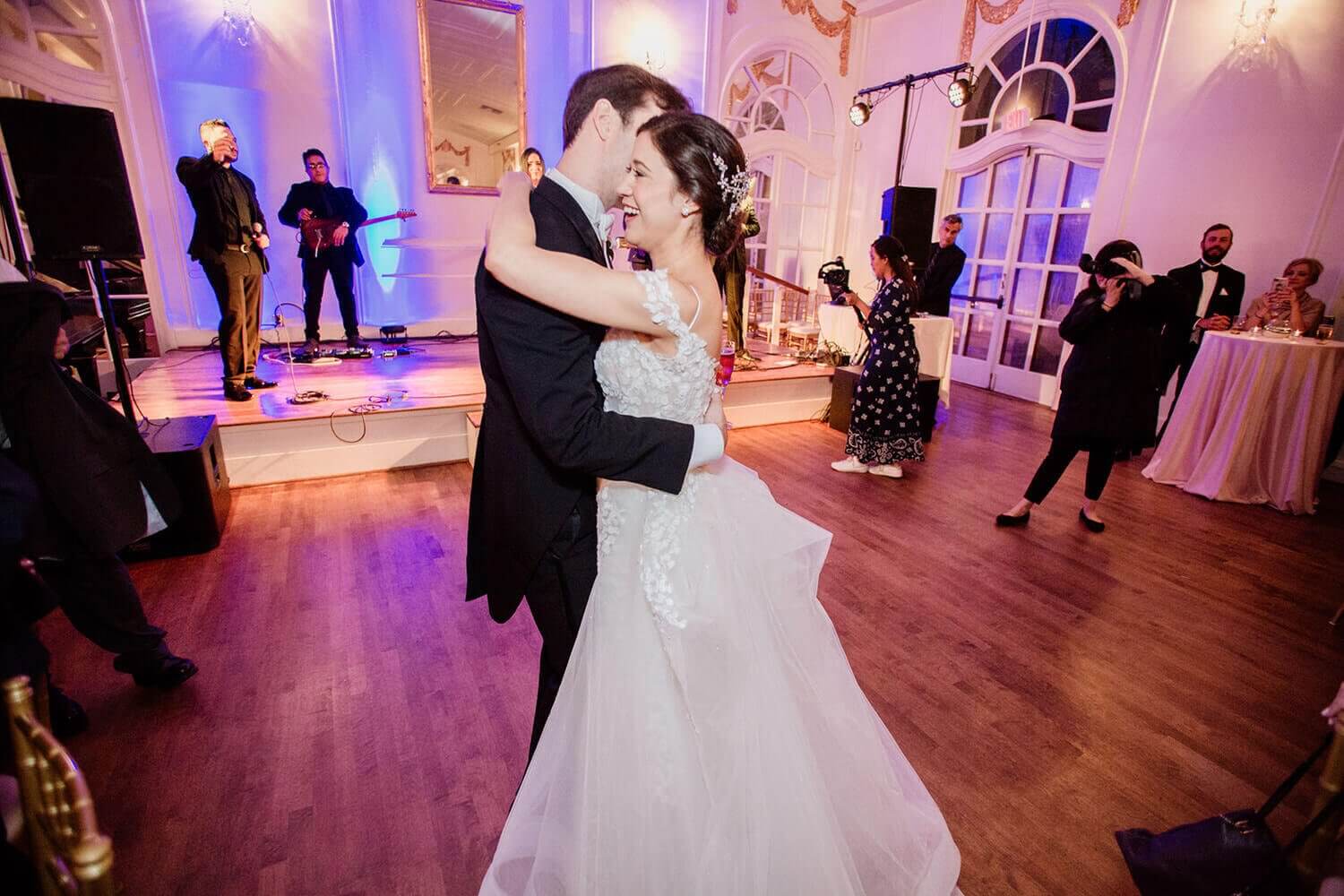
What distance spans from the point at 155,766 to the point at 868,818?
6.41 ft

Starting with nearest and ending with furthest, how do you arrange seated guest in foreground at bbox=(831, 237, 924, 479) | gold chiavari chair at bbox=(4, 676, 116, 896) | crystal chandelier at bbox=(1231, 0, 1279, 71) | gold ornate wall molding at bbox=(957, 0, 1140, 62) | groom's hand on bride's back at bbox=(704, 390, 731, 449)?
gold chiavari chair at bbox=(4, 676, 116, 896) → groom's hand on bride's back at bbox=(704, 390, 731, 449) → seated guest in foreground at bbox=(831, 237, 924, 479) → crystal chandelier at bbox=(1231, 0, 1279, 71) → gold ornate wall molding at bbox=(957, 0, 1140, 62)

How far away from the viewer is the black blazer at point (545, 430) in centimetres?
104

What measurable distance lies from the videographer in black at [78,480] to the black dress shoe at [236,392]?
2603 millimetres

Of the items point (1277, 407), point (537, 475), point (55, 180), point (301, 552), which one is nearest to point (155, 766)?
point (301, 552)

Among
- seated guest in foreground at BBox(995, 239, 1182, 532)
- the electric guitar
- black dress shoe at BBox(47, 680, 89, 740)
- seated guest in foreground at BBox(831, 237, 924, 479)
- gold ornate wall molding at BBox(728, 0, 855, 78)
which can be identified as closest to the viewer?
black dress shoe at BBox(47, 680, 89, 740)

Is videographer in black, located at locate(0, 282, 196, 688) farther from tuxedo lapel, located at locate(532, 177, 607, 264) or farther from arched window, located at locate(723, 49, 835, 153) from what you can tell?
arched window, located at locate(723, 49, 835, 153)

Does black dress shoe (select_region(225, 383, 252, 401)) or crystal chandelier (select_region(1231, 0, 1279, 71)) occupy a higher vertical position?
crystal chandelier (select_region(1231, 0, 1279, 71))

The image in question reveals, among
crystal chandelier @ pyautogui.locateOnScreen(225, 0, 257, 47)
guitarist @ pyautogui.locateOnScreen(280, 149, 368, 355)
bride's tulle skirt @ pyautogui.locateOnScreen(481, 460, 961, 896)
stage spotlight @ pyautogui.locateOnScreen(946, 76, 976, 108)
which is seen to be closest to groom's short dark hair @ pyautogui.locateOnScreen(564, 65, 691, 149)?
bride's tulle skirt @ pyautogui.locateOnScreen(481, 460, 961, 896)

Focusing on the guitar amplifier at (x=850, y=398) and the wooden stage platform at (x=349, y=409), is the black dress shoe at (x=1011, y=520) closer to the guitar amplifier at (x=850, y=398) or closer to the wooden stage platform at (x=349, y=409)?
the guitar amplifier at (x=850, y=398)

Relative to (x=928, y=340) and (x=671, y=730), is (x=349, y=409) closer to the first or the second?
(x=671, y=730)

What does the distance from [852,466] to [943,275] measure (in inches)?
112

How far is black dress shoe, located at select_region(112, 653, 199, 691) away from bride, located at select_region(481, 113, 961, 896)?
1.50 metres

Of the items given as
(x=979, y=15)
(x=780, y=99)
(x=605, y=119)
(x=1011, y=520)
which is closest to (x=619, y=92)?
(x=605, y=119)

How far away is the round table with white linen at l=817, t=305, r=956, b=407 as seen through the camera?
18.5 ft
